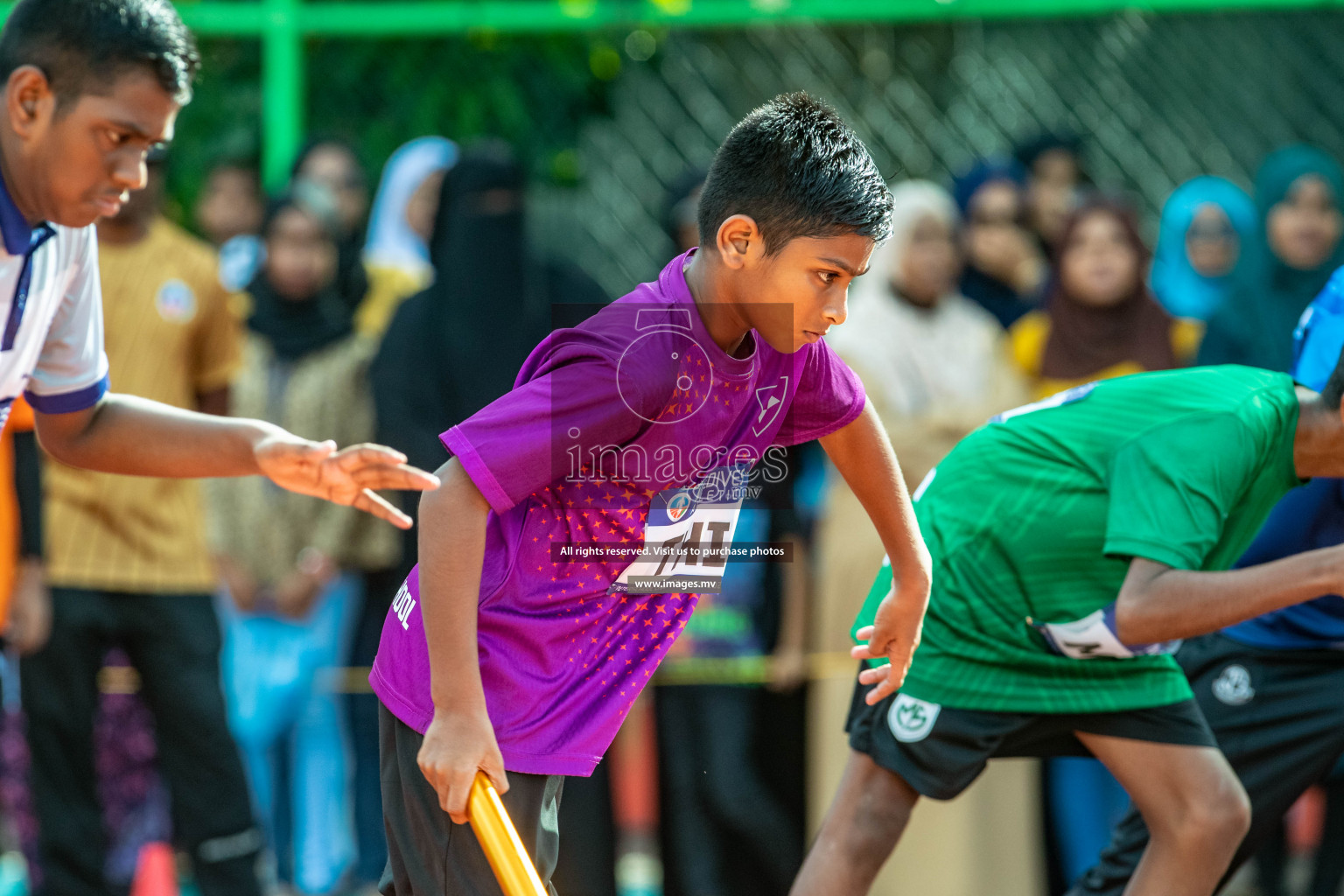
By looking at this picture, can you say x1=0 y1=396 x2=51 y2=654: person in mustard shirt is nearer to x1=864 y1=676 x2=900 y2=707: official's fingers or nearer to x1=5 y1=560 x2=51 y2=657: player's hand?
x1=5 y1=560 x2=51 y2=657: player's hand

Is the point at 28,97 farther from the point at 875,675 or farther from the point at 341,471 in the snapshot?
the point at 875,675

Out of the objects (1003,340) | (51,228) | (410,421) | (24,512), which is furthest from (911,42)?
(51,228)

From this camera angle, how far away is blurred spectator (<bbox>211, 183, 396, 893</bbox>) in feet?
15.5

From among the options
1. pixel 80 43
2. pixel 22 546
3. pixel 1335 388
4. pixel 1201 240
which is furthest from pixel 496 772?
pixel 1201 240

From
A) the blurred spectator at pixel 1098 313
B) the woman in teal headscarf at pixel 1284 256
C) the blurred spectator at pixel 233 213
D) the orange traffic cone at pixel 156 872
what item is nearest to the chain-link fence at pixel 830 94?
the blurred spectator at pixel 233 213

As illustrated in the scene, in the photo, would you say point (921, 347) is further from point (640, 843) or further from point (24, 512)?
point (24, 512)

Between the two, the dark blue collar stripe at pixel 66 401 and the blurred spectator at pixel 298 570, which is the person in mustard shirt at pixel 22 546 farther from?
the dark blue collar stripe at pixel 66 401

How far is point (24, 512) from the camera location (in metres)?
3.92

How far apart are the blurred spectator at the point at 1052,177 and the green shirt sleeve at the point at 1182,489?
9.36 ft

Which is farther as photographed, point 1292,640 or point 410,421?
point 410,421

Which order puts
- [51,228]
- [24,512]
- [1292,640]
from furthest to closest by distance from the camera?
[24,512] < [1292,640] < [51,228]

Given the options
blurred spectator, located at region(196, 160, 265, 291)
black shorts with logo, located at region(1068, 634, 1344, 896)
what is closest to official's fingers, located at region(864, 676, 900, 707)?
black shorts with logo, located at region(1068, 634, 1344, 896)

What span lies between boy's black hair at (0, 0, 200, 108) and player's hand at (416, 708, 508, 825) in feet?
3.28

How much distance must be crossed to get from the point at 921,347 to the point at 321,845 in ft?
7.59
